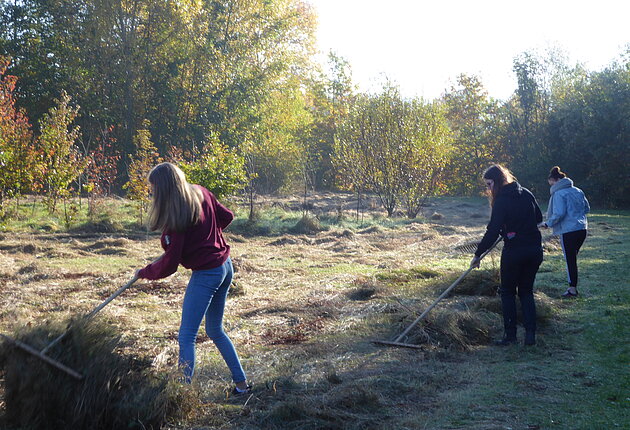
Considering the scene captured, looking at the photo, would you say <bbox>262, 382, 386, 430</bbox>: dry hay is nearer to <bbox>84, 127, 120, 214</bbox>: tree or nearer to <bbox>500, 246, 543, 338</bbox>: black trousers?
<bbox>500, 246, 543, 338</bbox>: black trousers

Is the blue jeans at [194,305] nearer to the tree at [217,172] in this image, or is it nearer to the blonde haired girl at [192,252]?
the blonde haired girl at [192,252]

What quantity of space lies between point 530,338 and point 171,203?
4167mm

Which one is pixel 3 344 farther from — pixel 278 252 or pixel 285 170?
pixel 285 170

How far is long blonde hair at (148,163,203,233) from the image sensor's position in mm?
4344

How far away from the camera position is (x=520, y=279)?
6.65 meters

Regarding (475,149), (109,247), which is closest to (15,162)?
(109,247)

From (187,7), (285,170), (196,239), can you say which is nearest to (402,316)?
(196,239)

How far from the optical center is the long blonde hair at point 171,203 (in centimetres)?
434

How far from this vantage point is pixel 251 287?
999 centimetres

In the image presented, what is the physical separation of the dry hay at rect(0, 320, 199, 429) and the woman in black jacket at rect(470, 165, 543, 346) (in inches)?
148

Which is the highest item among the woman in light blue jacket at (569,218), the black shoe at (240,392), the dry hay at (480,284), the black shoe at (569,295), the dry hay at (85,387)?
the woman in light blue jacket at (569,218)

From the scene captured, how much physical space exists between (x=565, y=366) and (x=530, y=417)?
1.49 m

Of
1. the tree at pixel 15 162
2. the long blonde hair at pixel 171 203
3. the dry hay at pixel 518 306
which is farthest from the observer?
the tree at pixel 15 162

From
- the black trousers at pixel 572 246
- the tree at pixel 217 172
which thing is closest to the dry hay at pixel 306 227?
the tree at pixel 217 172
